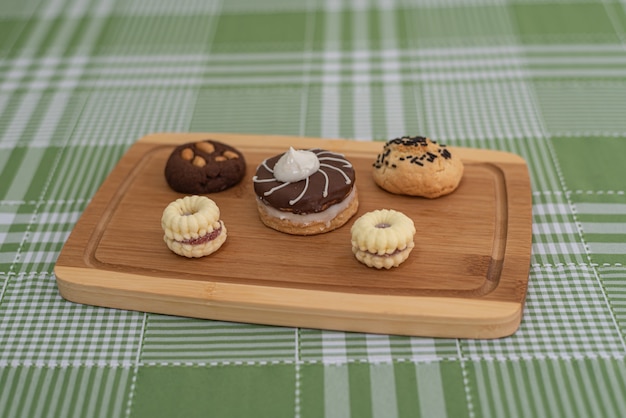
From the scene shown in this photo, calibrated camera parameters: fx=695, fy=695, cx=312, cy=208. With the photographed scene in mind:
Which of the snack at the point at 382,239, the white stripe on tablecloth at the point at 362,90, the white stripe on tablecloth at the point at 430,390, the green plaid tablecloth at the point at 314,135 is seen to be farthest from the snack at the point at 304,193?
the white stripe on tablecloth at the point at 362,90

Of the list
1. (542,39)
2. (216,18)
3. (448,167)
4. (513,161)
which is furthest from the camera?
(216,18)

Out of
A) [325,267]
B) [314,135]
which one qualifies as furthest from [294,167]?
[314,135]

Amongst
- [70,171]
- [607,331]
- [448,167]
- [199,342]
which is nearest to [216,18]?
[70,171]

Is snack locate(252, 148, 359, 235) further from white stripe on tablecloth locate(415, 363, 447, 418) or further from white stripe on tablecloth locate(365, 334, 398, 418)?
white stripe on tablecloth locate(415, 363, 447, 418)

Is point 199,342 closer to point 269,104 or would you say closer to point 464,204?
point 464,204

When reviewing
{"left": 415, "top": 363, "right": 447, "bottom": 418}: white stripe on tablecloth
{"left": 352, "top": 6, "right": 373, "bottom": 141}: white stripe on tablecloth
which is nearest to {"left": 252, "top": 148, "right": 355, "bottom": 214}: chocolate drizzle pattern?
{"left": 415, "top": 363, "right": 447, "bottom": 418}: white stripe on tablecloth

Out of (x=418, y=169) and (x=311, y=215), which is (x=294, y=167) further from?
(x=418, y=169)

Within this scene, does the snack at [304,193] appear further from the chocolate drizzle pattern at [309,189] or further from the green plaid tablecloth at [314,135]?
the green plaid tablecloth at [314,135]
